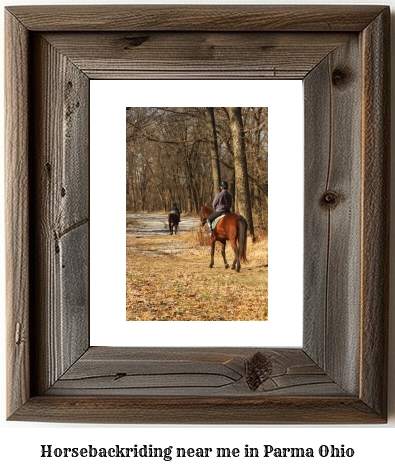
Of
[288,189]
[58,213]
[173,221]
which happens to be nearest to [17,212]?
[58,213]

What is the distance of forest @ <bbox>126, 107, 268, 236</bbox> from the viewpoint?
23.7 inches

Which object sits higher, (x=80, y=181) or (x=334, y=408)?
(x=80, y=181)

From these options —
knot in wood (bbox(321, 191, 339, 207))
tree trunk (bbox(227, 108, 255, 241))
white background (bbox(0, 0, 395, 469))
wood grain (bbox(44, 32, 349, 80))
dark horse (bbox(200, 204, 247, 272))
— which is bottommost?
white background (bbox(0, 0, 395, 469))

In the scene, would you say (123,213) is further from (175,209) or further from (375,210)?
(375,210)

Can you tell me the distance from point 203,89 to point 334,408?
1.24 ft

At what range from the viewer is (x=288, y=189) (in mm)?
604

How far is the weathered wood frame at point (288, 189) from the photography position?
0.59 metres

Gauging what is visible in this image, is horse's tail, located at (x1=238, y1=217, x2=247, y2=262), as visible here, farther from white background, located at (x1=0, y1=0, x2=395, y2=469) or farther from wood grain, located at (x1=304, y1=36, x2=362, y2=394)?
white background, located at (x1=0, y1=0, x2=395, y2=469)

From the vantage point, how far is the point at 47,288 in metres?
0.60

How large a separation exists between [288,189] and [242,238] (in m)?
0.07

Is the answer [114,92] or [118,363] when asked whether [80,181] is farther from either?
[118,363]

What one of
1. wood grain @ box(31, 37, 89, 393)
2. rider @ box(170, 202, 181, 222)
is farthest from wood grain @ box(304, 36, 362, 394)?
wood grain @ box(31, 37, 89, 393)
